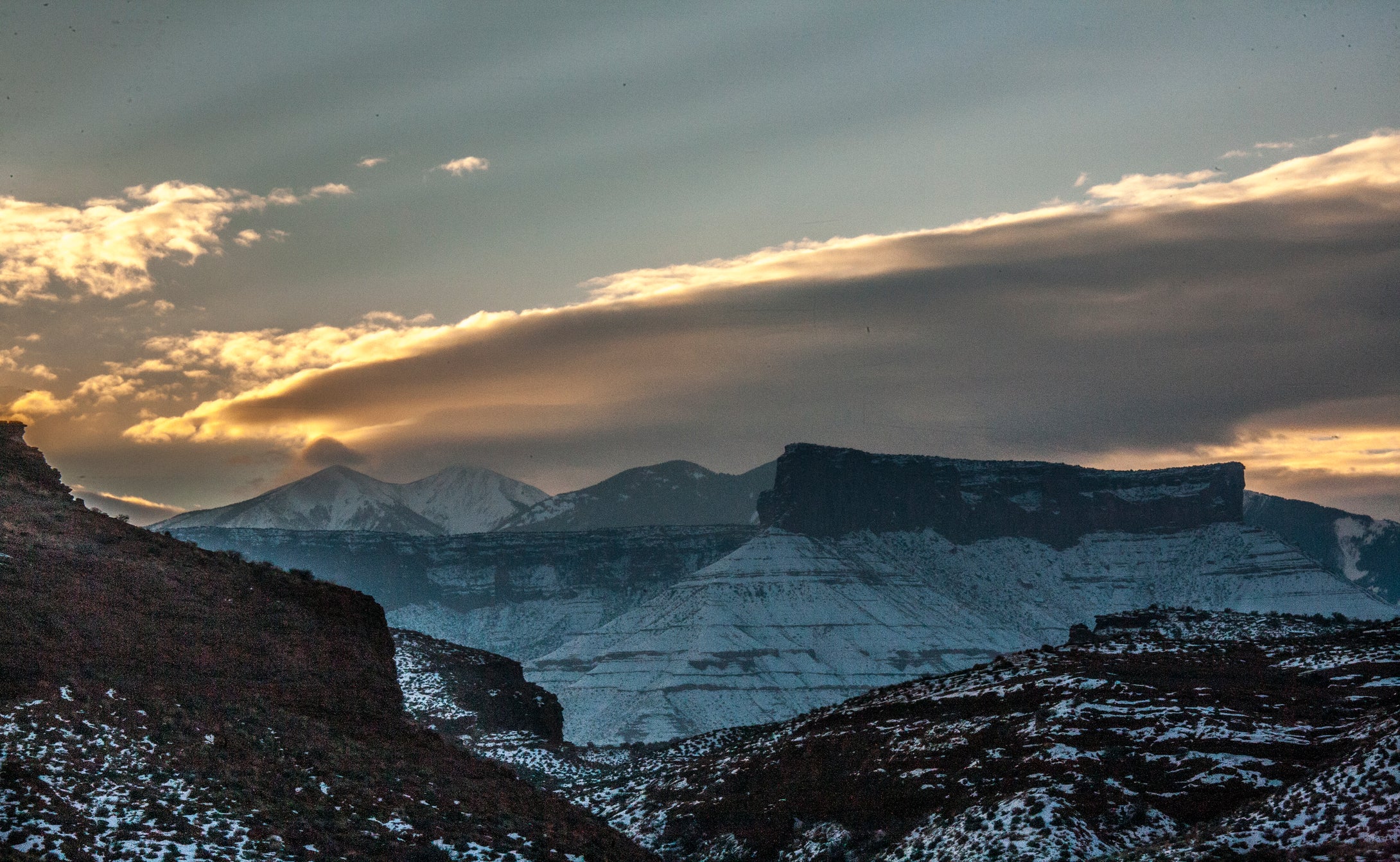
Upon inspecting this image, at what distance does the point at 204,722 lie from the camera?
4372 centimetres

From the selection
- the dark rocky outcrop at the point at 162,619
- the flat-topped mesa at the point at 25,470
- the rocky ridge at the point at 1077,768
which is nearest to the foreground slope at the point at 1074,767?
the rocky ridge at the point at 1077,768

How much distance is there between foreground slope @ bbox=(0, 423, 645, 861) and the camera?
37656mm

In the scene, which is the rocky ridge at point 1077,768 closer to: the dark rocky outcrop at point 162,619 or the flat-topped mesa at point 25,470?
the dark rocky outcrop at point 162,619

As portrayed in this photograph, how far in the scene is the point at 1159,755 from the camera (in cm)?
5791

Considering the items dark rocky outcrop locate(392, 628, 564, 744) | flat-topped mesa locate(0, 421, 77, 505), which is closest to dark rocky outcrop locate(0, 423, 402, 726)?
flat-topped mesa locate(0, 421, 77, 505)

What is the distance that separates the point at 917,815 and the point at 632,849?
15063mm

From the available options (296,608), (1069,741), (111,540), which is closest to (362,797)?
(296,608)

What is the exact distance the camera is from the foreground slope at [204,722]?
37.7 m

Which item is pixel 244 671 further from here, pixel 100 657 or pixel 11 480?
pixel 11 480

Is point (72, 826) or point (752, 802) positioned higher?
point (72, 826)

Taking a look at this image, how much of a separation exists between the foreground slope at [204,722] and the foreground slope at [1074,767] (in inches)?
579

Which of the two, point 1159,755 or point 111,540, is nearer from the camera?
point 111,540

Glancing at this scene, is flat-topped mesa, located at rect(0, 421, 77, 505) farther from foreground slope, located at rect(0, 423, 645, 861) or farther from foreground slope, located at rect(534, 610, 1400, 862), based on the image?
foreground slope, located at rect(534, 610, 1400, 862)

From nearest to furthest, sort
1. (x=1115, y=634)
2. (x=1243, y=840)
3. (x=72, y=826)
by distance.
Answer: (x=72, y=826) < (x=1243, y=840) < (x=1115, y=634)
